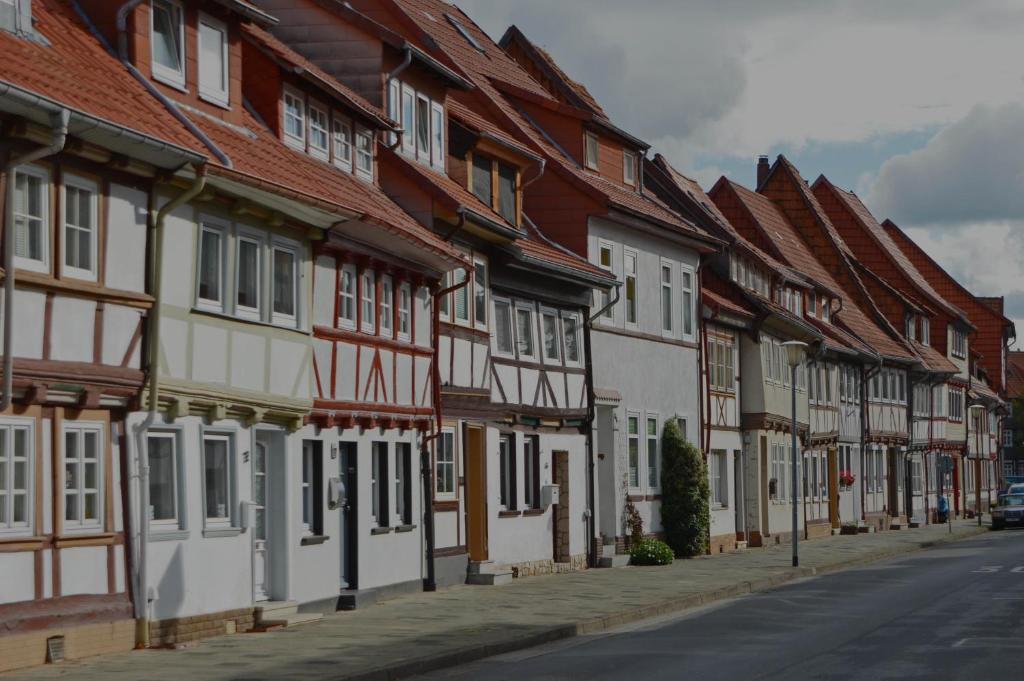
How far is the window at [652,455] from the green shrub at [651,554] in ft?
7.57

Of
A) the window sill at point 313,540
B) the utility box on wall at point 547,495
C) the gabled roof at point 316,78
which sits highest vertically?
the gabled roof at point 316,78

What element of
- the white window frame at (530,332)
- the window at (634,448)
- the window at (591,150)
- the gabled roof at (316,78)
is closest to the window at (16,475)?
the gabled roof at (316,78)

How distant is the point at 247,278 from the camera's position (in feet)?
67.2

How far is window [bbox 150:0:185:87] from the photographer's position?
19984 millimetres

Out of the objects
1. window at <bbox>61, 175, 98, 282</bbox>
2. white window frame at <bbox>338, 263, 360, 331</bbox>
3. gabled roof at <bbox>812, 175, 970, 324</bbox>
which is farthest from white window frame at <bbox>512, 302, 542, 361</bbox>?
gabled roof at <bbox>812, 175, 970, 324</bbox>

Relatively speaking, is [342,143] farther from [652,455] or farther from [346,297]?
[652,455]

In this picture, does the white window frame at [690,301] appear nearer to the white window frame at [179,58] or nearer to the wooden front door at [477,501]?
the wooden front door at [477,501]

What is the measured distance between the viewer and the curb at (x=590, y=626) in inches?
647

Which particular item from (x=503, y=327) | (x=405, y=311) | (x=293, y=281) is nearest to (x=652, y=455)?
(x=503, y=327)

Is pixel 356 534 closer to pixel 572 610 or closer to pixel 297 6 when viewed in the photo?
pixel 572 610

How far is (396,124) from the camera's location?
2625 cm

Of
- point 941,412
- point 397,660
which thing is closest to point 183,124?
point 397,660

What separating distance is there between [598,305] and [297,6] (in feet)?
33.4

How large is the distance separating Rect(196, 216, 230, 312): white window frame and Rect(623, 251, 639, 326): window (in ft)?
60.1
